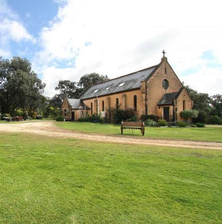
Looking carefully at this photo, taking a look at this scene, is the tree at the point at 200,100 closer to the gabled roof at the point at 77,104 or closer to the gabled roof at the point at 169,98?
the gabled roof at the point at 169,98

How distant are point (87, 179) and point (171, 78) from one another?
34.6 meters

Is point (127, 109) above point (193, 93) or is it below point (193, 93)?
below

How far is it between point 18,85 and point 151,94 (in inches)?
1238

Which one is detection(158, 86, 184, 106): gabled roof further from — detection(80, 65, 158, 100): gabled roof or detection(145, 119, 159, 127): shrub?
detection(145, 119, 159, 127): shrub

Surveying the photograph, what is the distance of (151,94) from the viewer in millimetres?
33938

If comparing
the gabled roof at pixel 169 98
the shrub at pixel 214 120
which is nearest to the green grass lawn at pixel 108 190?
the gabled roof at pixel 169 98

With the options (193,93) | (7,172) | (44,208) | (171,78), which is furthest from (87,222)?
Result: (193,93)

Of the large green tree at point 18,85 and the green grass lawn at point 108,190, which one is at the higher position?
the large green tree at point 18,85

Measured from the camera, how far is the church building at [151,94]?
33031 millimetres

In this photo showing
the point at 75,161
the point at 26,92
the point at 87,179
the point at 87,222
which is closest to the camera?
the point at 87,222

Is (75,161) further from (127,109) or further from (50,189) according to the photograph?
(127,109)

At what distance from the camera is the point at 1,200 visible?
12.8 ft

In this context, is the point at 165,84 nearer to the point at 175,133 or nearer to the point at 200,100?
the point at 200,100

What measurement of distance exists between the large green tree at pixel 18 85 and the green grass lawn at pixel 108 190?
43903 mm
